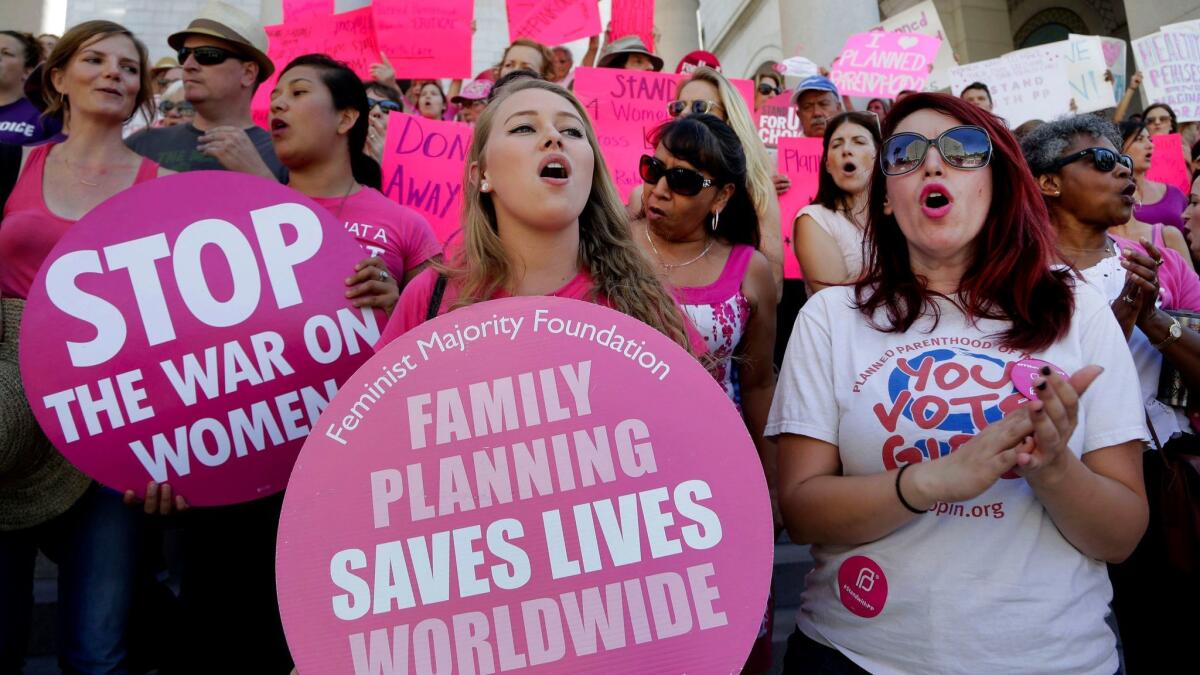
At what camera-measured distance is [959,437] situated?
1607 mm

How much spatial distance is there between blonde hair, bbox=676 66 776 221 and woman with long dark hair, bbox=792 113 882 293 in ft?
0.57

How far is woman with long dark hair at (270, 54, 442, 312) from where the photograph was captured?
2.54 meters

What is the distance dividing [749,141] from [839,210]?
49 cm

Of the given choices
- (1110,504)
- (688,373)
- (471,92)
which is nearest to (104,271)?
(688,373)

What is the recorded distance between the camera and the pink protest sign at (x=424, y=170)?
4172mm

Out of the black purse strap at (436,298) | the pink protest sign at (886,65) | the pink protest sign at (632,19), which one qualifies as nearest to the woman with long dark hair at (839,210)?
the black purse strap at (436,298)

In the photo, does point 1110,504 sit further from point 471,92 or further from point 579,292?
point 471,92

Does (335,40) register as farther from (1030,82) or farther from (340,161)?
(1030,82)

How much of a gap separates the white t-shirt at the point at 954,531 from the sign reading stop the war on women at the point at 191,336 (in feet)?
3.85

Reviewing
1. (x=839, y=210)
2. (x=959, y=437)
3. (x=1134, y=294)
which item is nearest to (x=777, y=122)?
(x=839, y=210)

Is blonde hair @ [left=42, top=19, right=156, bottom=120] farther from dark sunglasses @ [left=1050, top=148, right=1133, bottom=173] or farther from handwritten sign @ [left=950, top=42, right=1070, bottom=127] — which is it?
handwritten sign @ [left=950, top=42, right=1070, bottom=127]

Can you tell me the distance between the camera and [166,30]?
53.1 ft

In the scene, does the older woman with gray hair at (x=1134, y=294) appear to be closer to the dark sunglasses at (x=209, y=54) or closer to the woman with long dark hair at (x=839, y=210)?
the woman with long dark hair at (x=839, y=210)

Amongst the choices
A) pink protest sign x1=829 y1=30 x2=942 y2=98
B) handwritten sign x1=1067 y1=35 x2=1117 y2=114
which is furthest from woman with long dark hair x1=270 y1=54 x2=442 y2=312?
handwritten sign x1=1067 y1=35 x2=1117 y2=114
